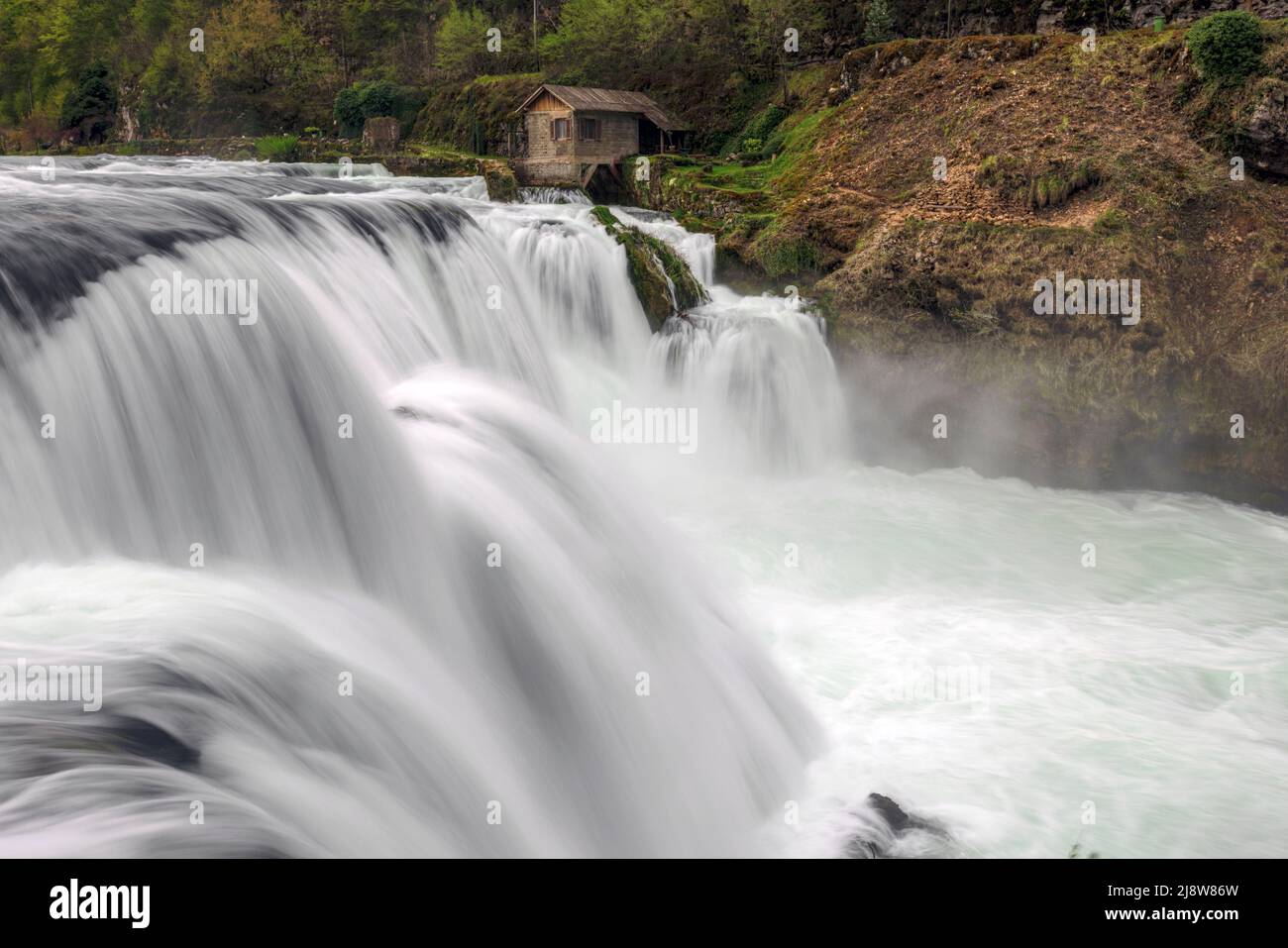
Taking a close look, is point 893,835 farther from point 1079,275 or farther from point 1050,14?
point 1050,14

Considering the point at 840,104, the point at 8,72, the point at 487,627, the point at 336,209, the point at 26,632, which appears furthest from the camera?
the point at 8,72

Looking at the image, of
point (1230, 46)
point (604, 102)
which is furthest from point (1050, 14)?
point (1230, 46)

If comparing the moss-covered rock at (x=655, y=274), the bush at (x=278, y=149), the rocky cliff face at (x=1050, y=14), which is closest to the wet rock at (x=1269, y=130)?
the moss-covered rock at (x=655, y=274)

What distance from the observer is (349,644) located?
5828 millimetres

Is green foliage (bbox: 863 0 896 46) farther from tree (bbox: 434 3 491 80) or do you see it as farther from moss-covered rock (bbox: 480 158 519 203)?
tree (bbox: 434 3 491 80)

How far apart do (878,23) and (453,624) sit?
1061 inches

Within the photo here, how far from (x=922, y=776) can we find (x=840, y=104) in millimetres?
15555

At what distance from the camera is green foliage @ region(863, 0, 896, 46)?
95.0 feet

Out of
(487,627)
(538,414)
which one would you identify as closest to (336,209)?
(538,414)

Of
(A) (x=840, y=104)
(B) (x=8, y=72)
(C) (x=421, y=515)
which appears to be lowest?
(C) (x=421, y=515)

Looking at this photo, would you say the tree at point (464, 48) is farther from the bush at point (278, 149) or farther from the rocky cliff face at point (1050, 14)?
the rocky cliff face at point (1050, 14)

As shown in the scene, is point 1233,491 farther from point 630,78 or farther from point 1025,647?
point 630,78

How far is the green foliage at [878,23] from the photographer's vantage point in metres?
29.0

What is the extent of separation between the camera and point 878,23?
95.0ft
